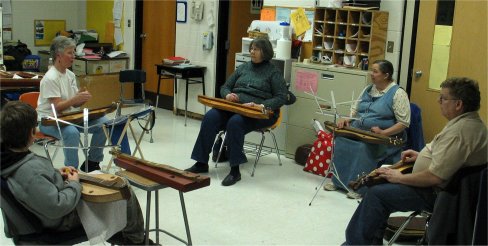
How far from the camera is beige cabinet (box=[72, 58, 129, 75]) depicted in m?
7.46

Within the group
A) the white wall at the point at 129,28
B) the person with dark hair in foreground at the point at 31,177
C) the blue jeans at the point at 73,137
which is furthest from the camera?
the white wall at the point at 129,28

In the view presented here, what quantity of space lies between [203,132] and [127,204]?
6.84 ft

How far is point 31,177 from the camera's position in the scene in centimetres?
229

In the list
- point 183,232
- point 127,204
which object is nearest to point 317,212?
point 183,232

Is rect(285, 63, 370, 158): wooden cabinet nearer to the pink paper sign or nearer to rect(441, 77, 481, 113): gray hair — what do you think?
the pink paper sign

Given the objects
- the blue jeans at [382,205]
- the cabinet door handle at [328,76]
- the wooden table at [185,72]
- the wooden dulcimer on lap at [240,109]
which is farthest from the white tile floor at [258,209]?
the wooden table at [185,72]

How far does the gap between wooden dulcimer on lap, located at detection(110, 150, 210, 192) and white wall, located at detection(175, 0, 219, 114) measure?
3.93 meters

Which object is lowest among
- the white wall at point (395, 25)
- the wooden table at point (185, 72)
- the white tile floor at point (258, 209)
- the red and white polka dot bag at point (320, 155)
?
the white tile floor at point (258, 209)

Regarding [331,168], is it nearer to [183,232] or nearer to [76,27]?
[183,232]

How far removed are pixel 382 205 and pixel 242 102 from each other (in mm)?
2056

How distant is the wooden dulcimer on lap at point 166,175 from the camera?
9.30 feet

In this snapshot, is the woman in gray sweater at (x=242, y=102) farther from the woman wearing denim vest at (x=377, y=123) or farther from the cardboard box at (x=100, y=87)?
the cardboard box at (x=100, y=87)

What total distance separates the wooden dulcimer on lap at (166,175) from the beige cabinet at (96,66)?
4.59 meters

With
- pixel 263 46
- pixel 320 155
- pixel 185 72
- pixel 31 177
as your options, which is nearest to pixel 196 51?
pixel 185 72
